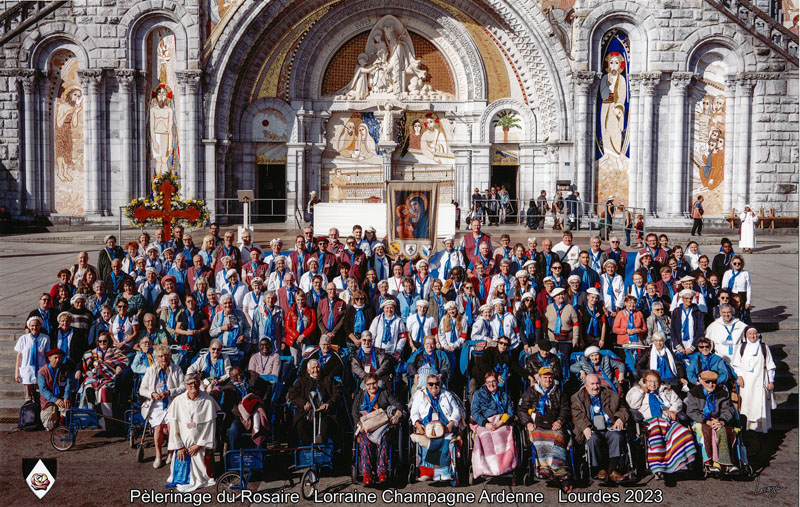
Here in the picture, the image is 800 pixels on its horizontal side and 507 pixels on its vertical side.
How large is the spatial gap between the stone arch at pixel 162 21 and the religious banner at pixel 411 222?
13.3 metres

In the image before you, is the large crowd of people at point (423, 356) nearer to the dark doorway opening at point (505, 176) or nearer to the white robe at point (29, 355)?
the white robe at point (29, 355)

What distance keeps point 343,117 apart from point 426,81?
10.9 feet

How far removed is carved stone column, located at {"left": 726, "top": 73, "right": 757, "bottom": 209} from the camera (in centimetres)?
2523

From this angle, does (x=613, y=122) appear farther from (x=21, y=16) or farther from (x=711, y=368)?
(x=21, y=16)

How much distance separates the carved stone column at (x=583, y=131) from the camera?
2573cm

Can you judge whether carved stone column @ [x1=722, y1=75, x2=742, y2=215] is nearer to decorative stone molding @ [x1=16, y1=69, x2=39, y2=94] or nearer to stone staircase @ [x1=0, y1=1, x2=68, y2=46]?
stone staircase @ [x1=0, y1=1, x2=68, y2=46]

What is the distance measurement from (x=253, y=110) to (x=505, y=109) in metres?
8.97

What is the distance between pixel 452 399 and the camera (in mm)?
9742

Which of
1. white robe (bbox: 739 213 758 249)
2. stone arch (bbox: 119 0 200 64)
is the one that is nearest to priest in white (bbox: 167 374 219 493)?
white robe (bbox: 739 213 758 249)

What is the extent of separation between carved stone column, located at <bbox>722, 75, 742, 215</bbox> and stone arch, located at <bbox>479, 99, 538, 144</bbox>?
6.29 m

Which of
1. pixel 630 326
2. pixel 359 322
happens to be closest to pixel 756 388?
pixel 630 326

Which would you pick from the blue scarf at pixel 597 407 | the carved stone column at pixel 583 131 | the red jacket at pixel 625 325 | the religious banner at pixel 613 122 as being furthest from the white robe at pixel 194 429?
the religious banner at pixel 613 122

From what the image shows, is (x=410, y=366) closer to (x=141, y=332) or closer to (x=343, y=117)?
(x=141, y=332)

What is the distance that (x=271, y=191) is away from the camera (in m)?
28.9
